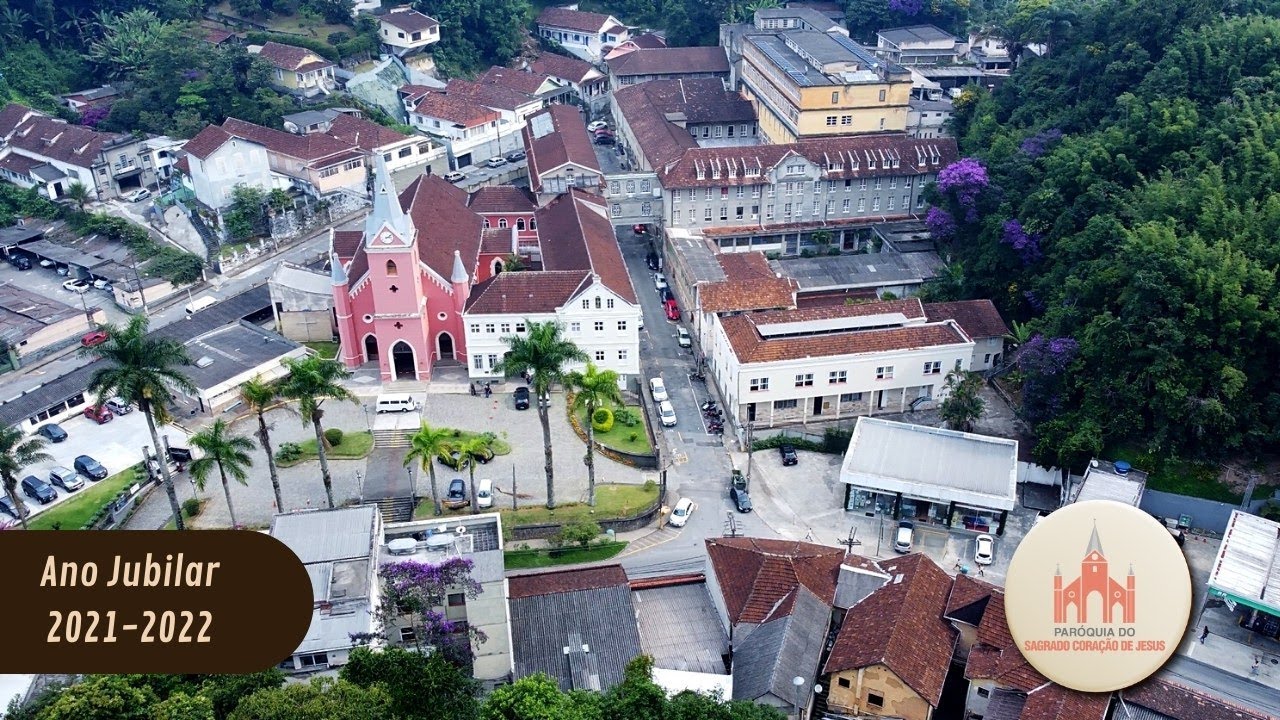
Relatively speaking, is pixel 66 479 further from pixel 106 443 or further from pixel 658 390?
pixel 658 390

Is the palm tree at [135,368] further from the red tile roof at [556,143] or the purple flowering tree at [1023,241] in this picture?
the purple flowering tree at [1023,241]

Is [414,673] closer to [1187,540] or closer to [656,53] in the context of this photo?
[1187,540]

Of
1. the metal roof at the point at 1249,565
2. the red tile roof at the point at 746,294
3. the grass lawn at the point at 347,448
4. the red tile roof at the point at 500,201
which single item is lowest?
the grass lawn at the point at 347,448

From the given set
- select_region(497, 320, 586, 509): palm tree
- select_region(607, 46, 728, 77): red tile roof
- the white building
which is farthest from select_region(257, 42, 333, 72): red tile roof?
select_region(497, 320, 586, 509): palm tree

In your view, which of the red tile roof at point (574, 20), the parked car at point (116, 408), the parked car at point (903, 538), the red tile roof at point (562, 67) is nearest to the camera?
the parked car at point (903, 538)

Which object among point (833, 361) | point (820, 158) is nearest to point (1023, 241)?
point (833, 361)

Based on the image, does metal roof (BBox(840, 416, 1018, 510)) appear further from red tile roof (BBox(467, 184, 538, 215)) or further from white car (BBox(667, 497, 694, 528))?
red tile roof (BBox(467, 184, 538, 215))

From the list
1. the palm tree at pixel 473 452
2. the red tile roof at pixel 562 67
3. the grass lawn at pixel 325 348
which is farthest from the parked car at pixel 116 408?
the red tile roof at pixel 562 67
